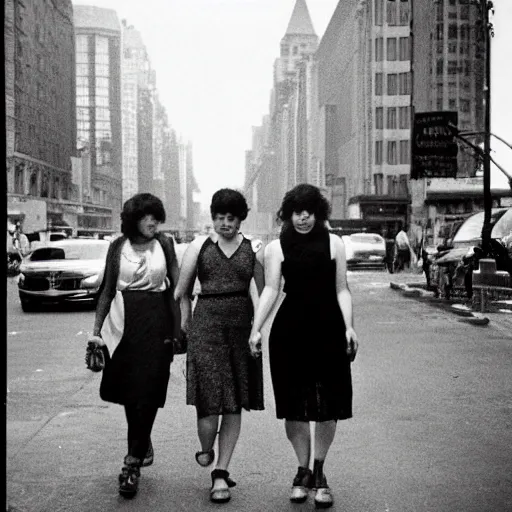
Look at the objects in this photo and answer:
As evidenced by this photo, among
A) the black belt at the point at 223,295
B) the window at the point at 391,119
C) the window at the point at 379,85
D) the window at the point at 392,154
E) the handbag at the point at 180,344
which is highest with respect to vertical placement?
the window at the point at 379,85

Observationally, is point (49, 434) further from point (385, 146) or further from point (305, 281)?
point (385, 146)

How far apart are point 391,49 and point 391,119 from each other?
708cm

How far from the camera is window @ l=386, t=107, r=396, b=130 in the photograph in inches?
3740

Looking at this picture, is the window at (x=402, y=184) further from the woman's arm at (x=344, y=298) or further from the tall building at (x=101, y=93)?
the woman's arm at (x=344, y=298)

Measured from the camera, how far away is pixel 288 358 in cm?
506

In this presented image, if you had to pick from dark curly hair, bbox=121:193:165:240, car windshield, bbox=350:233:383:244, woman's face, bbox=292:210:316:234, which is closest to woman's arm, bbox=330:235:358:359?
woman's face, bbox=292:210:316:234

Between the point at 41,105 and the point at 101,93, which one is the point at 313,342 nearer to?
the point at 41,105

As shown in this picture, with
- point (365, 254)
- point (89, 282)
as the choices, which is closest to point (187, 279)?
point (89, 282)

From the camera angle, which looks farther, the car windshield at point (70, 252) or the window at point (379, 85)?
the window at point (379, 85)

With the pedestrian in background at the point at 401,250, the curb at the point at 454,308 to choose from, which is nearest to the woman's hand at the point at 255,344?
the curb at the point at 454,308

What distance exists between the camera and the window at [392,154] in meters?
94.6

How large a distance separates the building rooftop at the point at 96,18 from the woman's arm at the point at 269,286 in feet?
581

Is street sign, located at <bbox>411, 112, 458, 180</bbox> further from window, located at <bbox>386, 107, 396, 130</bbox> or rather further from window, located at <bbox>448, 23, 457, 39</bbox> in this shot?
window, located at <bbox>386, 107, 396, 130</bbox>

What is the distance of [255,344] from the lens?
4.99 metres
